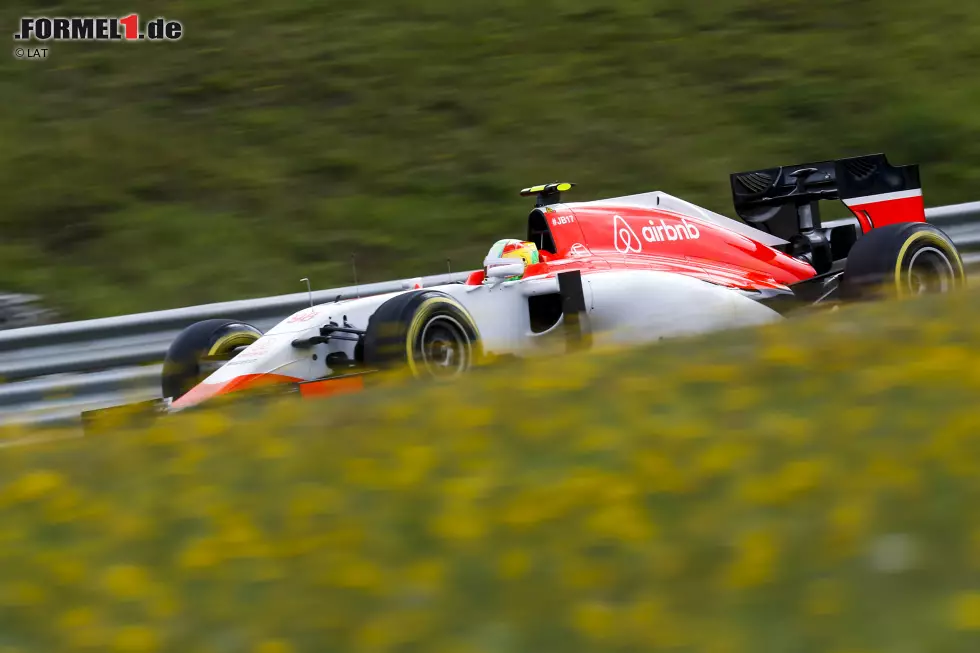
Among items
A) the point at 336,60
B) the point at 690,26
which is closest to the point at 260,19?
the point at 336,60

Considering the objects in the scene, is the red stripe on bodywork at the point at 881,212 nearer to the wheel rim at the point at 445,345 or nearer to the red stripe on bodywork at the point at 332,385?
the wheel rim at the point at 445,345

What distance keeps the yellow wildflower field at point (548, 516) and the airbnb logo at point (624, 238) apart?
181 inches

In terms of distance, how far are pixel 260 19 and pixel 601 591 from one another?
12937mm

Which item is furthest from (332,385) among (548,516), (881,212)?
(881,212)

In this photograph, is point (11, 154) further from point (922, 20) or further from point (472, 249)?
point (922, 20)

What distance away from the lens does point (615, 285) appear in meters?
8.39

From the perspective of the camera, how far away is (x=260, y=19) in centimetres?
1490

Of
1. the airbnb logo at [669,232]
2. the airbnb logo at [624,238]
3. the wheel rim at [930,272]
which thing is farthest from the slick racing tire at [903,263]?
the airbnb logo at [624,238]

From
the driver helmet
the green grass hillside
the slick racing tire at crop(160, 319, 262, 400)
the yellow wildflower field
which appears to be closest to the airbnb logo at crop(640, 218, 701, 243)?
the driver helmet

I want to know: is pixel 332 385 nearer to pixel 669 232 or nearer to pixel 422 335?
pixel 422 335

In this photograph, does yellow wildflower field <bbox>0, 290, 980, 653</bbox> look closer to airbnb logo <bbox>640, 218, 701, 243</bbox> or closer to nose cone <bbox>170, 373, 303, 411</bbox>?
nose cone <bbox>170, 373, 303, 411</bbox>

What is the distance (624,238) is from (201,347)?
3023mm

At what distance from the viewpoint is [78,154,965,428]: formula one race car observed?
7452 mm

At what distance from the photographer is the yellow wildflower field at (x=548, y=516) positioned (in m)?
2.93
